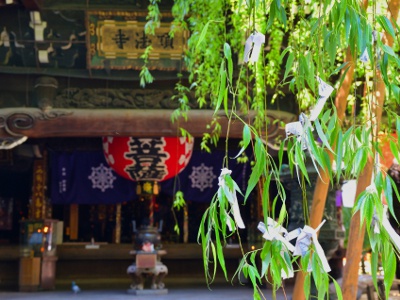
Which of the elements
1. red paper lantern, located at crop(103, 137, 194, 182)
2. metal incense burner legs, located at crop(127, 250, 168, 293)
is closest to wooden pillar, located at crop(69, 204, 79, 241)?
red paper lantern, located at crop(103, 137, 194, 182)

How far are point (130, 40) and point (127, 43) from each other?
0.05 meters

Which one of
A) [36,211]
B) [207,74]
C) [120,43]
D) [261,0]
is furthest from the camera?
[36,211]

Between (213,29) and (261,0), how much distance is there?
2836mm

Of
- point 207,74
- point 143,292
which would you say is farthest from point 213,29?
point 143,292

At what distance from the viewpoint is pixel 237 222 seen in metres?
1.72

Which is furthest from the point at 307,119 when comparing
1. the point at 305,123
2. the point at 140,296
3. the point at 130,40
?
the point at 140,296

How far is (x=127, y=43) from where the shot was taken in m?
7.98

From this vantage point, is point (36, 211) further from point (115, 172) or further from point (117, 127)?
point (117, 127)

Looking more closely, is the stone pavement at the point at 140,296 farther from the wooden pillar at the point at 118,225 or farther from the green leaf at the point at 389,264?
the green leaf at the point at 389,264

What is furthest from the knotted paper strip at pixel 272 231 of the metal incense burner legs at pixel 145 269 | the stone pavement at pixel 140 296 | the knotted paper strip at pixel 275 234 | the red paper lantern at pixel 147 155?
the metal incense burner legs at pixel 145 269

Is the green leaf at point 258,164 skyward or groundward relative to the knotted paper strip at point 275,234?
skyward

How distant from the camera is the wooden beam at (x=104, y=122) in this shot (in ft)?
27.0

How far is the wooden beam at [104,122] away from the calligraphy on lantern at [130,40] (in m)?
0.81

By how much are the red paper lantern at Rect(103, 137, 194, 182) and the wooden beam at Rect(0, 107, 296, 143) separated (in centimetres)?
136
